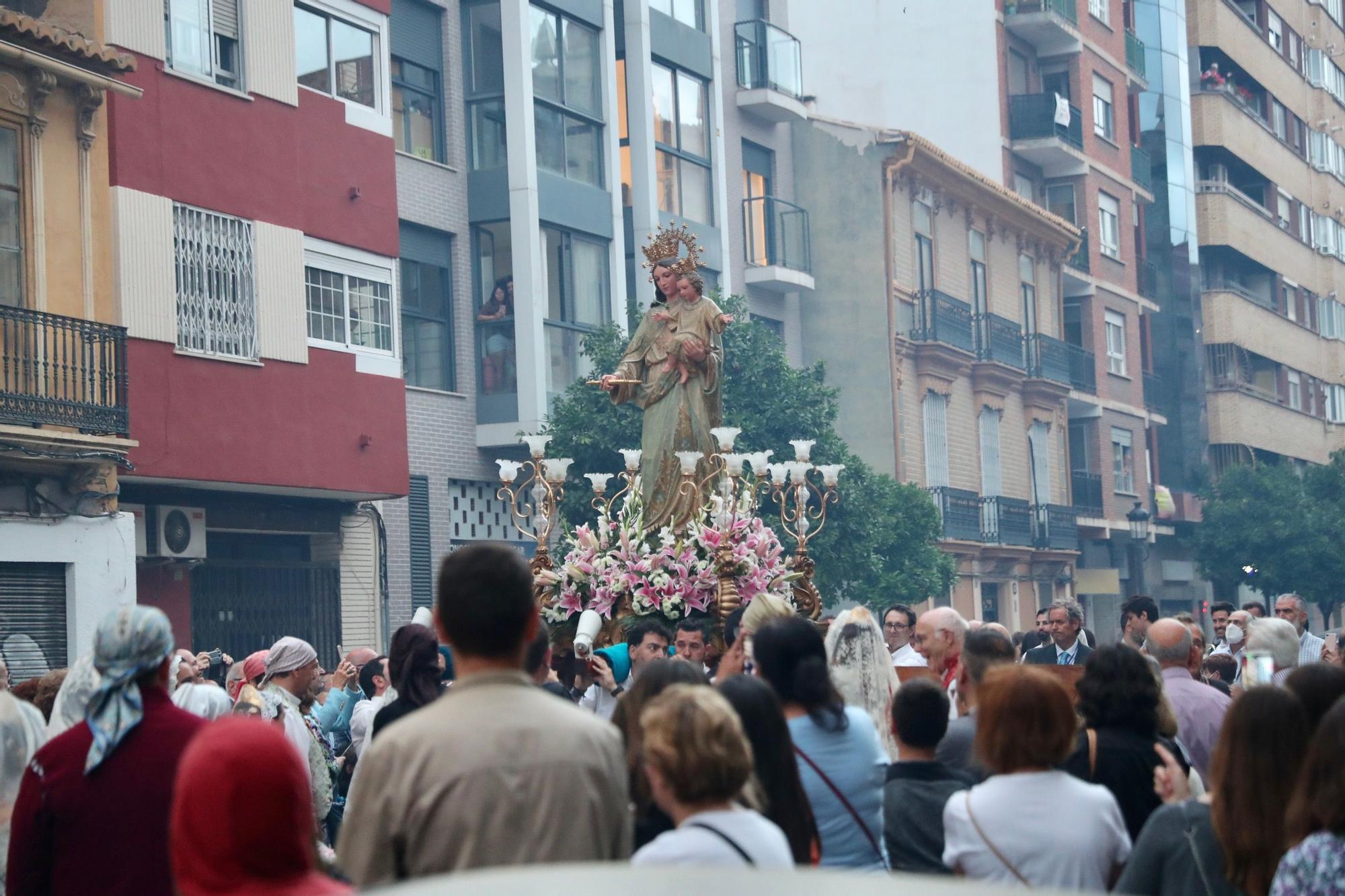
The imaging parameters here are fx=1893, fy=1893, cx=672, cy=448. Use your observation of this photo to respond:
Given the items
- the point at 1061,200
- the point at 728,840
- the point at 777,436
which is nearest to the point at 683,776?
the point at 728,840

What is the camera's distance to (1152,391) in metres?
48.5

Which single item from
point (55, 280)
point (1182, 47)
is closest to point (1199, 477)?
point (1182, 47)

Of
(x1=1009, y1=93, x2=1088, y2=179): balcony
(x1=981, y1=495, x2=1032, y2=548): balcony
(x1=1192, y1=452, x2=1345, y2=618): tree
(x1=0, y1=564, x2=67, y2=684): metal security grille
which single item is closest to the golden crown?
(x1=0, y1=564, x2=67, y2=684): metal security grille

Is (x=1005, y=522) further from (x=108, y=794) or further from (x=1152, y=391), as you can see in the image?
(x=108, y=794)

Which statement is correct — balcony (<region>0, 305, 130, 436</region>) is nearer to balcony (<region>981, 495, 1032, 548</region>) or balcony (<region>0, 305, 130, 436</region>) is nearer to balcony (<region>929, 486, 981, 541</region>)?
balcony (<region>929, 486, 981, 541</region>)

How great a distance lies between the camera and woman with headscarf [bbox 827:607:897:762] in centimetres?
756

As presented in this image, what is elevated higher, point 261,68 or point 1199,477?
point 261,68

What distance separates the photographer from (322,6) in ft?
75.7

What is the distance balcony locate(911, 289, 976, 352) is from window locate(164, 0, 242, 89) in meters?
18.1

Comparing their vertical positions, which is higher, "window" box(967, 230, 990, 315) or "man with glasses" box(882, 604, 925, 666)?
"window" box(967, 230, 990, 315)

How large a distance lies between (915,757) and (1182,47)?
4644 centimetres

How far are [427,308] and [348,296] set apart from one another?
380cm

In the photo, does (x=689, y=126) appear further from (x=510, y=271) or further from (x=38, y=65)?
(x=38, y=65)

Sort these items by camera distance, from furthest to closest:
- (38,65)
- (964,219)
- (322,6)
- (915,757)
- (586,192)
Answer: (964,219)
(586,192)
(322,6)
(38,65)
(915,757)
